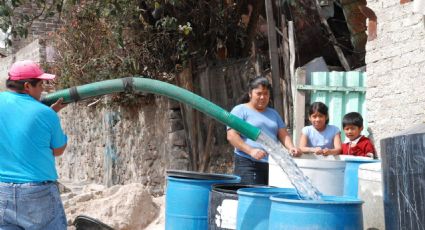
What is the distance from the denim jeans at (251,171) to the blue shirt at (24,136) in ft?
5.32

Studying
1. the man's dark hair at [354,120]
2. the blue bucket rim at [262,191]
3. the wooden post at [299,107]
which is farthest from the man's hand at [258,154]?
the wooden post at [299,107]

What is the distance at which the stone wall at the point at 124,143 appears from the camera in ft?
30.1

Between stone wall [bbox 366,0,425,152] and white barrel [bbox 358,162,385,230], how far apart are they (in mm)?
1368

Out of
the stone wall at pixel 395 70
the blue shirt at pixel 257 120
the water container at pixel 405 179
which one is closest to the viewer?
the water container at pixel 405 179

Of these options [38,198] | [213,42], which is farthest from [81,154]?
[38,198]

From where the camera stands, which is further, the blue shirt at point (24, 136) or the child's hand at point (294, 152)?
the child's hand at point (294, 152)

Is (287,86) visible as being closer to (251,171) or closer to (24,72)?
(251,171)

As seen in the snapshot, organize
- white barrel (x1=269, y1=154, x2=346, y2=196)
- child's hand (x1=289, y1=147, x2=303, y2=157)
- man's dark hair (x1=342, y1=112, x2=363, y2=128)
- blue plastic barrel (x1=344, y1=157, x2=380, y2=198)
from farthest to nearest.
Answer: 1. man's dark hair (x1=342, y1=112, x2=363, y2=128)
2. child's hand (x1=289, y1=147, x2=303, y2=157)
3. blue plastic barrel (x1=344, y1=157, x2=380, y2=198)
4. white barrel (x1=269, y1=154, x2=346, y2=196)

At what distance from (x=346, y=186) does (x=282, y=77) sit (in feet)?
13.0

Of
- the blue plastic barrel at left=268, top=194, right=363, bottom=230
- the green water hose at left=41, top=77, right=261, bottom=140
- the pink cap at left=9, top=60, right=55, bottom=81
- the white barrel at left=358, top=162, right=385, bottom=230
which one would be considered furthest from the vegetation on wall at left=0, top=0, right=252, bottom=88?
the blue plastic barrel at left=268, top=194, right=363, bottom=230

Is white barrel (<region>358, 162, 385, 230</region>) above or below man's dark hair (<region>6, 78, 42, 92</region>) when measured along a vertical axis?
below

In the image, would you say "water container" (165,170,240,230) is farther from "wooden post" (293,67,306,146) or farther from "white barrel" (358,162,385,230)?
"wooden post" (293,67,306,146)

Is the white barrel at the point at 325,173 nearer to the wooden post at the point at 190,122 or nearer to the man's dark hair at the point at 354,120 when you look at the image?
the man's dark hair at the point at 354,120

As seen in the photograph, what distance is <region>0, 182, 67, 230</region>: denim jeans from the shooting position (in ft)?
11.1
